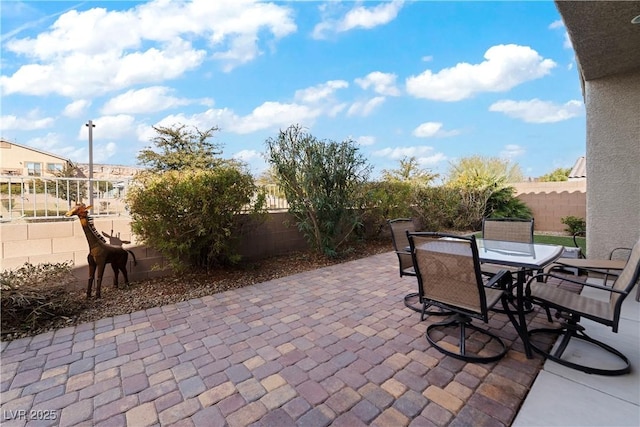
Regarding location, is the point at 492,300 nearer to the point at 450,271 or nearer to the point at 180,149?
the point at 450,271

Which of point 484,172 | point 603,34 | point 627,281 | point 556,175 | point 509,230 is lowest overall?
point 627,281

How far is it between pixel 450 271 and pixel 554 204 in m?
11.2

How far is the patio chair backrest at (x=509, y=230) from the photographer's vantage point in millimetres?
4141

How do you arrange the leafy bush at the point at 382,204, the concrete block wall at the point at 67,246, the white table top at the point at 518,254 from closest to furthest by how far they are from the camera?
the white table top at the point at 518,254 → the concrete block wall at the point at 67,246 → the leafy bush at the point at 382,204

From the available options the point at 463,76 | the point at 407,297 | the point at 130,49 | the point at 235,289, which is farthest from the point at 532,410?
the point at 463,76

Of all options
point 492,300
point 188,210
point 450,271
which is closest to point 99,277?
point 188,210

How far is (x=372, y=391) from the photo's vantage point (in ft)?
6.57

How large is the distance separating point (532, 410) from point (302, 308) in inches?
90.5

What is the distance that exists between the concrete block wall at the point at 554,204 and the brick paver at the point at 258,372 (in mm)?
9667

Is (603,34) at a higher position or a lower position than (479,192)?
higher

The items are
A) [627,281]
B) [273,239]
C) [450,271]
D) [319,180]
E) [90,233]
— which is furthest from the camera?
[273,239]

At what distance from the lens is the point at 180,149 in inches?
793

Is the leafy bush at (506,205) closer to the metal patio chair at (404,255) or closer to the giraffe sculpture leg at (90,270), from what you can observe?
the metal patio chair at (404,255)

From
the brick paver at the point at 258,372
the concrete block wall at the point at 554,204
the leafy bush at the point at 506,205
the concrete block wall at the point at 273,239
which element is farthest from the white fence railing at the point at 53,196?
the concrete block wall at the point at 554,204
